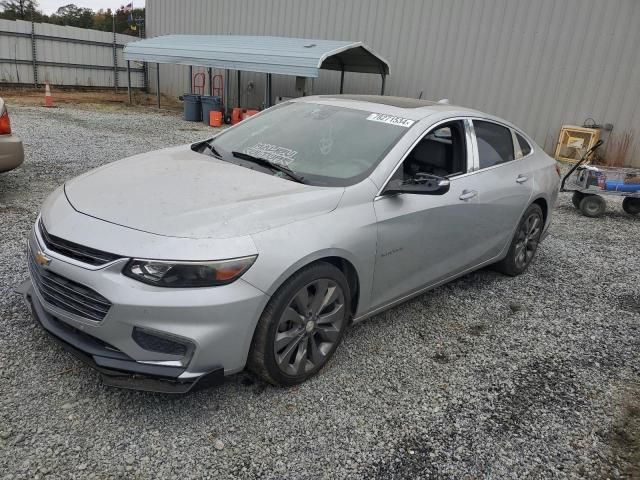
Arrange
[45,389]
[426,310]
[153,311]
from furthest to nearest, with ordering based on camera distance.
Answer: [426,310] → [45,389] → [153,311]

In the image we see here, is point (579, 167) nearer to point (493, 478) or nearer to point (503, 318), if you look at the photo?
point (503, 318)

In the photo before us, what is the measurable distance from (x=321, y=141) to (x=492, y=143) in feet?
5.49

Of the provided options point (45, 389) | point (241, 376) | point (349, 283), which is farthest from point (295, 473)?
point (45, 389)

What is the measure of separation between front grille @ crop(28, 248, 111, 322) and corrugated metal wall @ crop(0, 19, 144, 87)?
1978cm

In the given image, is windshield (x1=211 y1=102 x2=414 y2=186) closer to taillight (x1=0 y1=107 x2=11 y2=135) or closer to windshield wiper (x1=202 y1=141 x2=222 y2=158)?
windshield wiper (x1=202 y1=141 x2=222 y2=158)

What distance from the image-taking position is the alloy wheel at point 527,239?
187 inches

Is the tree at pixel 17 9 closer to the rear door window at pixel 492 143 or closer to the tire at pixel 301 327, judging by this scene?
the rear door window at pixel 492 143

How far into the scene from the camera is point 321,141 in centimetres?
352

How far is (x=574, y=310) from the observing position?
434 centimetres

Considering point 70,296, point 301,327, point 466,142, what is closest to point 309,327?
point 301,327

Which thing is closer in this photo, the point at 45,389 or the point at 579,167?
the point at 45,389

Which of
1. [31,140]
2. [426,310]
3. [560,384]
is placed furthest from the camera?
[31,140]

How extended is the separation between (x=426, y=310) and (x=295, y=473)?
2.07 m

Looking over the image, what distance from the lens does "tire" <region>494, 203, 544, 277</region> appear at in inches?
184
